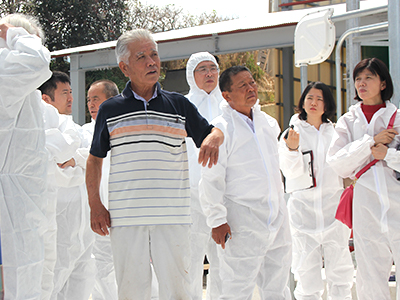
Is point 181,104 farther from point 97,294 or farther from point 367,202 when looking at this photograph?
point 97,294

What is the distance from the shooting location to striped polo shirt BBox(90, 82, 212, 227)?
2812 mm

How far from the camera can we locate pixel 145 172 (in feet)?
9.25

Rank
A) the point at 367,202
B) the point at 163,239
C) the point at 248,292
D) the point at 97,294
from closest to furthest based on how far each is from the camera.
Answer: the point at 163,239 < the point at 248,292 < the point at 367,202 < the point at 97,294

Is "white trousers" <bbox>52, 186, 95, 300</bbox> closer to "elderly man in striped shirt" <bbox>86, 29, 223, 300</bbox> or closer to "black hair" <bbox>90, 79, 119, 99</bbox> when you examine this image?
"black hair" <bbox>90, 79, 119, 99</bbox>

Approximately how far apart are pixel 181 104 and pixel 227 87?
0.78m

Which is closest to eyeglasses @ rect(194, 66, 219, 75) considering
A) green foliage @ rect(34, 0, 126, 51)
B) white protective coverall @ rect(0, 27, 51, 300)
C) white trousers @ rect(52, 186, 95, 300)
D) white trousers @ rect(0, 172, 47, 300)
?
white trousers @ rect(52, 186, 95, 300)

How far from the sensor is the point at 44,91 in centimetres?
428

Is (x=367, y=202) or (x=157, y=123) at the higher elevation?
(x=157, y=123)

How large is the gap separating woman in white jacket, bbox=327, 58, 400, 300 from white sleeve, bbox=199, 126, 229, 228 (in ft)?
3.09

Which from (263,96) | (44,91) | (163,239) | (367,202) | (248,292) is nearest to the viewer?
(163,239)

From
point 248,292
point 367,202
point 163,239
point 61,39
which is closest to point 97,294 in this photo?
point 248,292

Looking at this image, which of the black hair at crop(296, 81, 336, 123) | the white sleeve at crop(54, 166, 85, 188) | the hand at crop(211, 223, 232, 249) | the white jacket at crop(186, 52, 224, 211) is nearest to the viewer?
the hand at crop(211, 223, 232, 249)

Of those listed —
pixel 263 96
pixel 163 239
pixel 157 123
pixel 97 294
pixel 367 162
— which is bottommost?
pixel 97 294

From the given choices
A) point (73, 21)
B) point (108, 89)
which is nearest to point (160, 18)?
point (73, 21)
